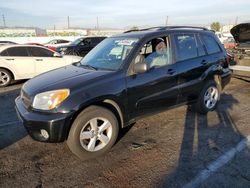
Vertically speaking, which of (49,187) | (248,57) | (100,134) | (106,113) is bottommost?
(49,187)

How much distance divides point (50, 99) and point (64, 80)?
1.47ft

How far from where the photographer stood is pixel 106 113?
351cm

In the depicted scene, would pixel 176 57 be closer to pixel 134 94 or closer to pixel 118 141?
pixel 134 94

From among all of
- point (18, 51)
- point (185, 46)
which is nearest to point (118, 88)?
point (185, 46)

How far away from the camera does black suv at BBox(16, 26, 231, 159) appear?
3.28 meters

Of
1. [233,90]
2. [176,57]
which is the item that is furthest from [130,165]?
[233,90]

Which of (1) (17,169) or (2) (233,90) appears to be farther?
(2) (233,90)

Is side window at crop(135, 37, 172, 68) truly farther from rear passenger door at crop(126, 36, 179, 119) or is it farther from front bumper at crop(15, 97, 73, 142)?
front bumper at crop(15, 97, 73, 142)

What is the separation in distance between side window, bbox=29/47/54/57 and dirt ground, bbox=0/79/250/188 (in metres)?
4.71

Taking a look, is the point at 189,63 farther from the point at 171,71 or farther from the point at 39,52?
the point at 39,52

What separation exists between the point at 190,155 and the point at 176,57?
1.77 meters

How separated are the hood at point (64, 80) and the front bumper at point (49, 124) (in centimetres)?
38

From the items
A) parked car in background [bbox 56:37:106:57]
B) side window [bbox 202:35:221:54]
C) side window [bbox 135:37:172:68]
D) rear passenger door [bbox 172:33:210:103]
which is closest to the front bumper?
side window [bbox 135:37:172:68]

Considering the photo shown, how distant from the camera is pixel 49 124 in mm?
3158
